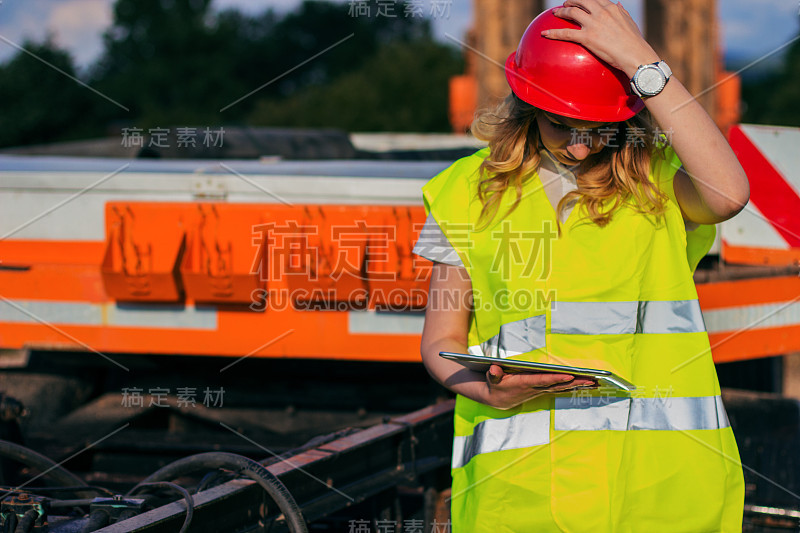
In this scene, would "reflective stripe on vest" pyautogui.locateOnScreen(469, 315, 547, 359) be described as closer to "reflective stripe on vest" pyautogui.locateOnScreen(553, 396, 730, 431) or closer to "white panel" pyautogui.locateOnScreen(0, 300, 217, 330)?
"reflective stripe on vest" pyautogui.locateOnScreen(553, 396, 730, 431)

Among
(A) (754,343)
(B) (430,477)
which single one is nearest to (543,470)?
(B) (430,477)

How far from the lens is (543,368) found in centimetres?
176

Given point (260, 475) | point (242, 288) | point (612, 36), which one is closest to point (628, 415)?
point (612, 36)

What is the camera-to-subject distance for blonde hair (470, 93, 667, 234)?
1.97m

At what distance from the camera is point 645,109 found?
2.02 meters

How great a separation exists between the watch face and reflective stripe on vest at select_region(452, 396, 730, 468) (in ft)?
2.06

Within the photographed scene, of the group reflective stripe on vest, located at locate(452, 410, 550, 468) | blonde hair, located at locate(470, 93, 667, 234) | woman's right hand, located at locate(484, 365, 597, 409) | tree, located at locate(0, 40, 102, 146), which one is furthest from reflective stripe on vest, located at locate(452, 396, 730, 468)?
tree, located at locate(0, 40, 102, 146)

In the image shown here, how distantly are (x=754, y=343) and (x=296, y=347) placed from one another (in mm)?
Answer: 1820

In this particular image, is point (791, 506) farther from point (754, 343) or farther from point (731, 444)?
point (731, 444)

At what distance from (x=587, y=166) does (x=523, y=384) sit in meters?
0.53

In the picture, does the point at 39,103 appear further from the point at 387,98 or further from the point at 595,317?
the point at 595,317

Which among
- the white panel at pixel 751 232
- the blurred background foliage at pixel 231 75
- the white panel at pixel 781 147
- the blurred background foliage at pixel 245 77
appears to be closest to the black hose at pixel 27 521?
the white panel at pixel 751 232

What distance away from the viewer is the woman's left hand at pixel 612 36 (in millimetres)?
1842

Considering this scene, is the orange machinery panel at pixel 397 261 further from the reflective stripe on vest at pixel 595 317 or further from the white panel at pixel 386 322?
the reflective stripe on vest at pixel 595 317
